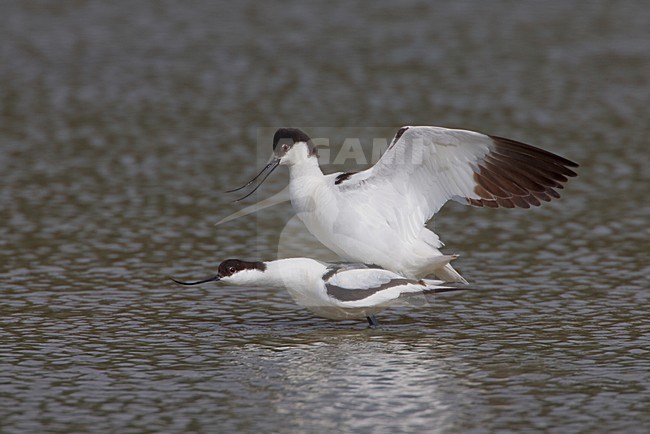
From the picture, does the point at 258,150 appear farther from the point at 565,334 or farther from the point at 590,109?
the point at 565,334

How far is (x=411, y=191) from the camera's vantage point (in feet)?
36.4

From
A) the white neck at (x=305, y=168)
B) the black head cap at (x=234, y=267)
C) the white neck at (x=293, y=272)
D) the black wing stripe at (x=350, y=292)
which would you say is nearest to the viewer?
the black wing stripe at (x=350, y=292)

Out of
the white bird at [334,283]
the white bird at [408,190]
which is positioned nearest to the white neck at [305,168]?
the white bird at [408,190]

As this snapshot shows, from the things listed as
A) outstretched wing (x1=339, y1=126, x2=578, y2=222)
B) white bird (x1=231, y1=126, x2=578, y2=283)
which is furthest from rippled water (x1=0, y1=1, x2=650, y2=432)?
outstretched wing (x1=339, y1=126, x2=578, y2=222)

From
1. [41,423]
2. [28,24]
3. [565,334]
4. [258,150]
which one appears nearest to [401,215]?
[565,334]

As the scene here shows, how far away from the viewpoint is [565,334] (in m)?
10.5

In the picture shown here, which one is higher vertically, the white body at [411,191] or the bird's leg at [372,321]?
the white body at [411,191]

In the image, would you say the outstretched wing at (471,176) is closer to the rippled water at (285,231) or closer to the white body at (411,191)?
the white body at (411,191)

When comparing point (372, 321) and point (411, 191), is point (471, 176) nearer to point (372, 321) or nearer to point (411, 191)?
point (411, 191)

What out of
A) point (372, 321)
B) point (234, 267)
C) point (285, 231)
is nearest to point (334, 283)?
point (372, 321)

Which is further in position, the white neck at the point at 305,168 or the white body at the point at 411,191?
the white neck at the point at 305,168

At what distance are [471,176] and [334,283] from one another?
1.52 metres

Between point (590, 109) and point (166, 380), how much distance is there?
1385cm

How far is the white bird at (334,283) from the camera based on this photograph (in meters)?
10.5
